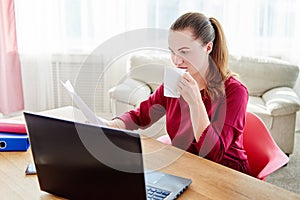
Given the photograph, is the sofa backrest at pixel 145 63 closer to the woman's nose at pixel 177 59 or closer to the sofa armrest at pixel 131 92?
the sofa armrest at pixel 131 92

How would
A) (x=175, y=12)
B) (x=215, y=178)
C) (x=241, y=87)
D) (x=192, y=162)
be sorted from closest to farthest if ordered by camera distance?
(x=215, y=178) → (x=192, y=162) → (x=241, y=87) → (x=175, y=12)

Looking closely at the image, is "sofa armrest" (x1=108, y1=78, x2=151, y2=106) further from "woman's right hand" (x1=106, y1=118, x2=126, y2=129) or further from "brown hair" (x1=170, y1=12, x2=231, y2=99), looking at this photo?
"brown hair" (x1=170, y1=12, x2=231, y2=99)

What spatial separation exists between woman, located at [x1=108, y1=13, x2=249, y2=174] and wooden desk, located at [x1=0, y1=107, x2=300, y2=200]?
0.42ft

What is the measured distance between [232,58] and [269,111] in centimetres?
68

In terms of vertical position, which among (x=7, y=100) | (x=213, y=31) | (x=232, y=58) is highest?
(x=213, y=31)

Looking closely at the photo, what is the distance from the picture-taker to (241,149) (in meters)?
1.63

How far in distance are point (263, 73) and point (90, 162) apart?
2.62 m

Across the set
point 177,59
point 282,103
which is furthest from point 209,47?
point 282,103

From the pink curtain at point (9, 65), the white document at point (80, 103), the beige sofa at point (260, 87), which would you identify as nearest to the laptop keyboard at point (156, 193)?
the white document at point (80, 103)

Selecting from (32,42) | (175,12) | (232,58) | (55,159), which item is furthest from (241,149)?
(32,42)

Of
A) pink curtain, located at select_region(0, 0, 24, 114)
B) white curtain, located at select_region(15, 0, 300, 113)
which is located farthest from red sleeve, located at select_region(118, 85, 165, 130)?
pink curtain, located at select_region(0, 0, 24, 114)

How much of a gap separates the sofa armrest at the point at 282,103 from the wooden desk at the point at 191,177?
166 cm

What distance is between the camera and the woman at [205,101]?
150 centimetres

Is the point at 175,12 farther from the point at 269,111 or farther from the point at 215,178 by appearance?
the point at 215,178
